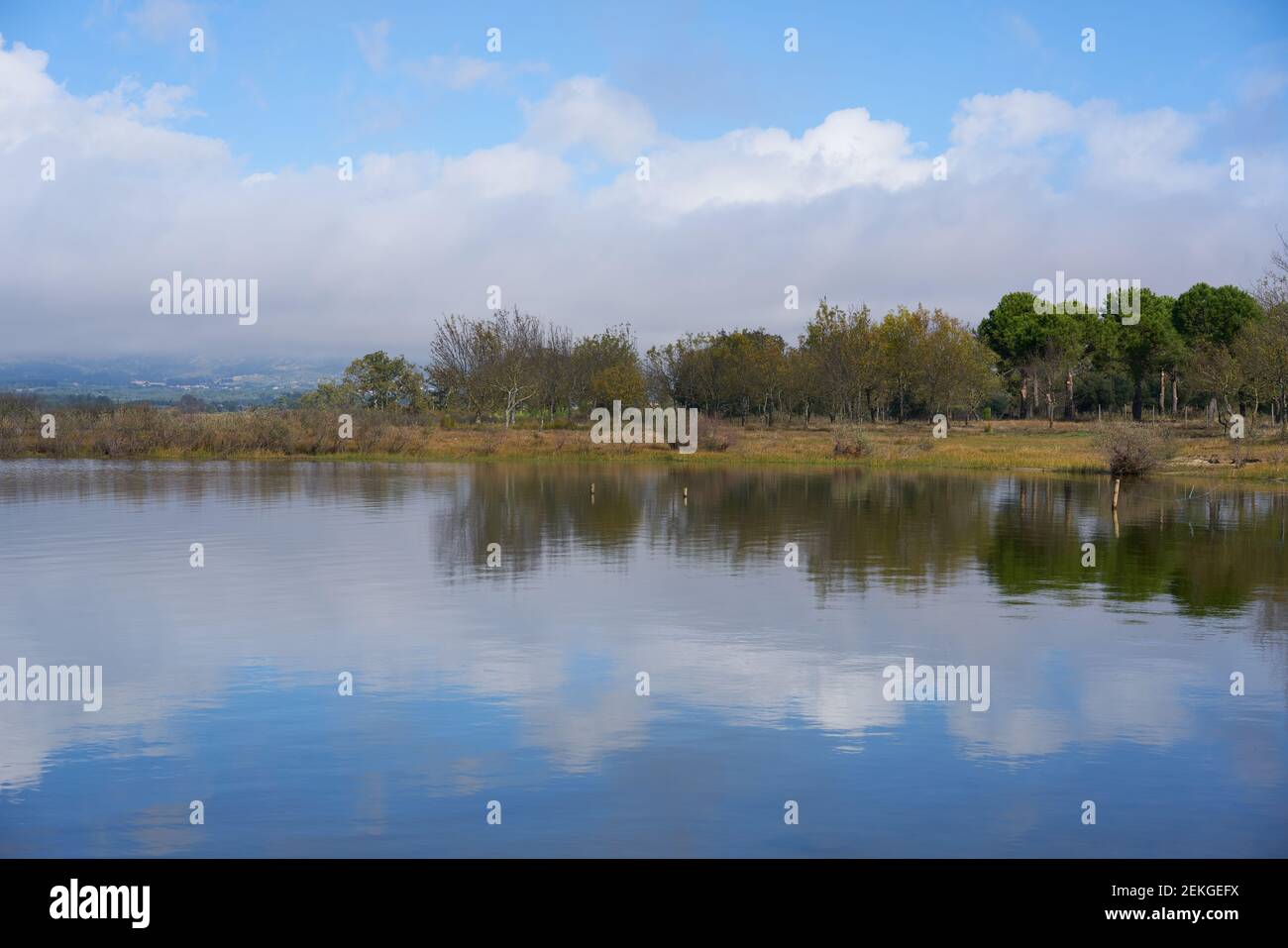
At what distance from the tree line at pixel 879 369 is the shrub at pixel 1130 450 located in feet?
88.4

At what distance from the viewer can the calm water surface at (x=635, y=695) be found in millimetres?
10562

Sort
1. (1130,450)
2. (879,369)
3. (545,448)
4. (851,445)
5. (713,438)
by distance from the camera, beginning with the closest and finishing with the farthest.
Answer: (1130,450), (851,445), (545,448), (713,438), (879,369)

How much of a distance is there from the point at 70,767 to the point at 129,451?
57.2 meters

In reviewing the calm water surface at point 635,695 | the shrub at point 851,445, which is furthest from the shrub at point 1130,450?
the calm water surface at point 635,695

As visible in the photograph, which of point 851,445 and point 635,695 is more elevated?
point 851,445

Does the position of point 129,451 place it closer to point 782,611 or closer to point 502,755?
point 782,611

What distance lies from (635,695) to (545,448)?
55253 millimetres

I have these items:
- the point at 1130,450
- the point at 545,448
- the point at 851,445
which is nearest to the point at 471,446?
the point at 545,448

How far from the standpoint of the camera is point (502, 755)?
1224cm

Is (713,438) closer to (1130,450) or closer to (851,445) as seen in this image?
(851,445)

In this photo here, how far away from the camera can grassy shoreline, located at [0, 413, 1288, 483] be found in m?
61.3

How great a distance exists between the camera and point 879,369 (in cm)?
9206
